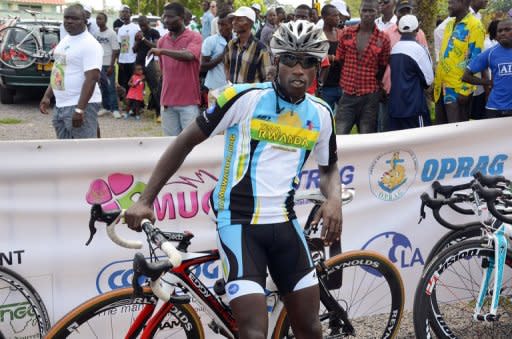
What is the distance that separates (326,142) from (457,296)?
2105 mm

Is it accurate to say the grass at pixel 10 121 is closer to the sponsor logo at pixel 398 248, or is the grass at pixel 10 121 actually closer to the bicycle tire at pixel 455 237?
the sponsor logo at pixel 398 248

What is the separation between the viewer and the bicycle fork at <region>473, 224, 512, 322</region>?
3908 millimetres

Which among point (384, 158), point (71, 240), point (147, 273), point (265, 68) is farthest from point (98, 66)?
point (147, 273)

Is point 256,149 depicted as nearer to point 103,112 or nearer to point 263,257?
point 263,257

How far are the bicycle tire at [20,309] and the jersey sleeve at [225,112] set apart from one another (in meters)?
1.59

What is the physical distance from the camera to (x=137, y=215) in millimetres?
2963

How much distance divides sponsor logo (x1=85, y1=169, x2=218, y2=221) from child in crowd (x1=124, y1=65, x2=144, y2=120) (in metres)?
9.09

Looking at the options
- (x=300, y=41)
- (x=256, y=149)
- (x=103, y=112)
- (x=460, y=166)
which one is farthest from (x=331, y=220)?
(x=103, y=112)

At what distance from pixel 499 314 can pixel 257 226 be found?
6.43 feet

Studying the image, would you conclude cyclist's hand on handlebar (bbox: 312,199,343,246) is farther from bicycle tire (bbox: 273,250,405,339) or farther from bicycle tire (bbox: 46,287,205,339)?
bicycle tire (bbox: 46,287,205,339)

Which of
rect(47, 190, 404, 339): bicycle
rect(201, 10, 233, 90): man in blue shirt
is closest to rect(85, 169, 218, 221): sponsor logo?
rect(47, 190, 404, 339): bicycle

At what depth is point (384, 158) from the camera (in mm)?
4789

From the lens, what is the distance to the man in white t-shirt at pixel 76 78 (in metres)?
5.97

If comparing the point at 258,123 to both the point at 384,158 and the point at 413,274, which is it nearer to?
the point at 384,158
